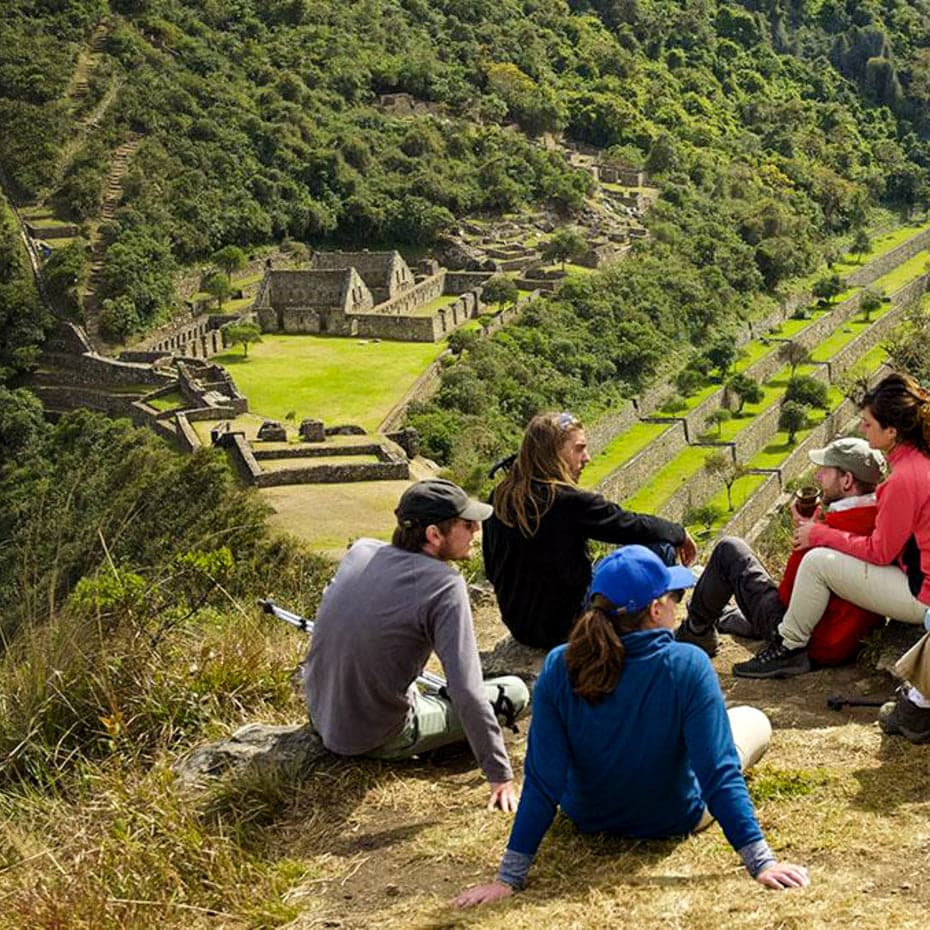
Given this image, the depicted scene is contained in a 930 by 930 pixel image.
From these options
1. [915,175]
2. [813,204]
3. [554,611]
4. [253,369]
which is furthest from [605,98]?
→ [554,611]

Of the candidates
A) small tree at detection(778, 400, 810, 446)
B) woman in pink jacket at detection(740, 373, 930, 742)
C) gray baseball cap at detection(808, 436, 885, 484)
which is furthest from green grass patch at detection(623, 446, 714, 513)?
woman in pink jacket at detection(740, 373, 930, 742)

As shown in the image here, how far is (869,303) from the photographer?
46.3 metres

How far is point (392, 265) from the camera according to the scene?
40.4 m

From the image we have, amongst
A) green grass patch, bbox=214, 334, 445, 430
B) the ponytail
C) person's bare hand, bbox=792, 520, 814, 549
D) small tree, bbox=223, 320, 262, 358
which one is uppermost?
the ponytail

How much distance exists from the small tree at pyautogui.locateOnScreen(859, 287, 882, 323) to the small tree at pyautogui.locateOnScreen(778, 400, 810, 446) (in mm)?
13774

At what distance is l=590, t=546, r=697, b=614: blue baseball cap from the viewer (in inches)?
141

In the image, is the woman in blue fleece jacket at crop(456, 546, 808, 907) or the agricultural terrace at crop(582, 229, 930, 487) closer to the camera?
the woman in blue fleece jacket at crop(456, 546, 808, 907)

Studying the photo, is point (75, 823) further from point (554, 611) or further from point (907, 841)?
point (907, 841)

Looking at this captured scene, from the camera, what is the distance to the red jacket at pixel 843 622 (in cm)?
Answer: 551

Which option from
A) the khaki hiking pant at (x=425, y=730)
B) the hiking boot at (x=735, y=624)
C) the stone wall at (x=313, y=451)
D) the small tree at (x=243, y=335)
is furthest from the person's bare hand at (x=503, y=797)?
the small tree at (x=243, y=335)

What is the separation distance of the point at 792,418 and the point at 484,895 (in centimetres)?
3085

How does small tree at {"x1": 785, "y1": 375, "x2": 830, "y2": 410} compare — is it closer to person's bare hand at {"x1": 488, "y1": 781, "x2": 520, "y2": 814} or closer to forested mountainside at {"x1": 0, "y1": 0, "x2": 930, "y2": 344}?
forested mountainside at {"x1": 0, "y1": 0, "x2": 930, "y2": 344}

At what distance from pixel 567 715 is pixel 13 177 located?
45399mm

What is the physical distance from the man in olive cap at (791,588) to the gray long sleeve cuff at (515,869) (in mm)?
2341
